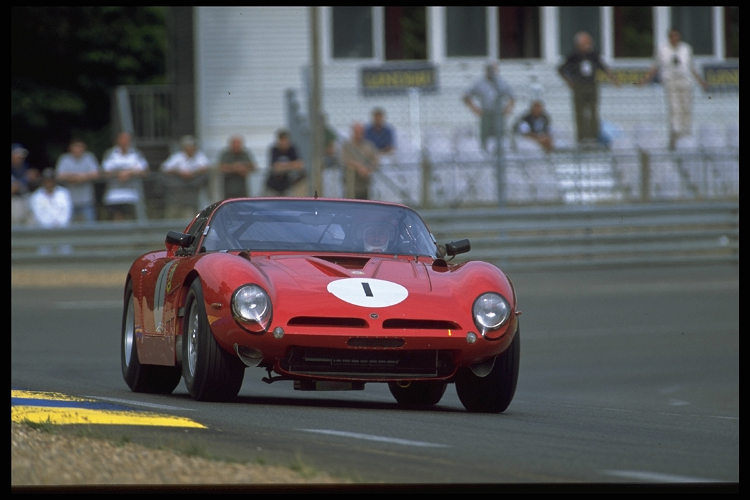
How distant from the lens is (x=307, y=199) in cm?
734

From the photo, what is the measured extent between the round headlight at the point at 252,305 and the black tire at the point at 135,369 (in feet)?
1.36

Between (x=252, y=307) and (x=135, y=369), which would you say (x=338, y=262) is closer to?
(x=252, y=307)

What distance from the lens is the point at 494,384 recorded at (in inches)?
303

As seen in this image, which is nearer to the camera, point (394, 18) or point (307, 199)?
point (307, 199)

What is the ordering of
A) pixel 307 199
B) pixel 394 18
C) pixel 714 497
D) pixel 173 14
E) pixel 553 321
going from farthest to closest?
pixel 173 14 < pixel 394 18 < pixel 553 321 < pixel 307 199 < pixel 714 497

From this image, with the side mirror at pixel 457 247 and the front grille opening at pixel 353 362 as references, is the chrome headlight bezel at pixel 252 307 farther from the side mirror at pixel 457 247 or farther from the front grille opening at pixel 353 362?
the side mirror at pixel 457 247

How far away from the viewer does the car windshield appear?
747cm

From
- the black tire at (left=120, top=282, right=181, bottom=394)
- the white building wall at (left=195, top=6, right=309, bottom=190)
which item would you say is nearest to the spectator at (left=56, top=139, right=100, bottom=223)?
the white building wall at (left=195, top=6, right=309, bottom=190)

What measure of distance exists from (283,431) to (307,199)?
3.63 feet

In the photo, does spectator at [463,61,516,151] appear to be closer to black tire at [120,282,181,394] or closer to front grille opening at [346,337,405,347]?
black tire at [120,282,181,394]

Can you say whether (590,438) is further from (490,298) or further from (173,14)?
(173,14)

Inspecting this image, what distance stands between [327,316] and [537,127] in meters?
16.3

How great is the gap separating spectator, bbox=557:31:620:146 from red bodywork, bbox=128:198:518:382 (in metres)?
16.0

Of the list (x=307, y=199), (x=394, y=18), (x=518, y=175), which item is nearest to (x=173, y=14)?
(x=394, y=18)
